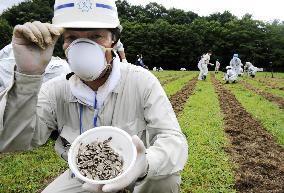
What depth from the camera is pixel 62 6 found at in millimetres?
2707

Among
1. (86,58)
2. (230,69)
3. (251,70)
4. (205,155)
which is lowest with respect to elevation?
(251,70)

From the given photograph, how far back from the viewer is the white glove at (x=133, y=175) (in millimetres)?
1913

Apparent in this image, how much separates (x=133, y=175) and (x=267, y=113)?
9614 mm

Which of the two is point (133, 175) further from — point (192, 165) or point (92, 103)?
point (192, 165)

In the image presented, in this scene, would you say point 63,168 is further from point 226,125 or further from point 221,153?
point 226,125

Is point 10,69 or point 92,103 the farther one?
point 10,69

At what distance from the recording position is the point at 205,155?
20.7 ft

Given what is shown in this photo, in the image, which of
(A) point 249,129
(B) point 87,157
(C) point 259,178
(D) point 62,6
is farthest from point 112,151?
(A) point 249,129

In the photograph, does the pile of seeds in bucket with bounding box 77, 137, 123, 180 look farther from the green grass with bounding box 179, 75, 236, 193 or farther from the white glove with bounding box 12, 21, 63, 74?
the green grass with bounding box 179, 75, 236, 193

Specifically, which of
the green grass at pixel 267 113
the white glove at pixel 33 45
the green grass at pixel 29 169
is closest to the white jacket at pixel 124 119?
the white glove at pixel 33 45

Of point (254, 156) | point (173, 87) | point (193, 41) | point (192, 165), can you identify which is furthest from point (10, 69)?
point (193, 41)

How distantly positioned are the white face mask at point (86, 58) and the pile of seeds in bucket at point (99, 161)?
455 mm

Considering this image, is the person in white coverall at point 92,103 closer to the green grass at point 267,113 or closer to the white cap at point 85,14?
the white cap at point 85,14

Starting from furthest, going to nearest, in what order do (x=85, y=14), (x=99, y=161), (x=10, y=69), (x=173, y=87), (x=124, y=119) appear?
(x=173, y=87) → (x=10, y=69) → (x=124, y=119) → (x=85, y=14) → (x=99, y=161)
